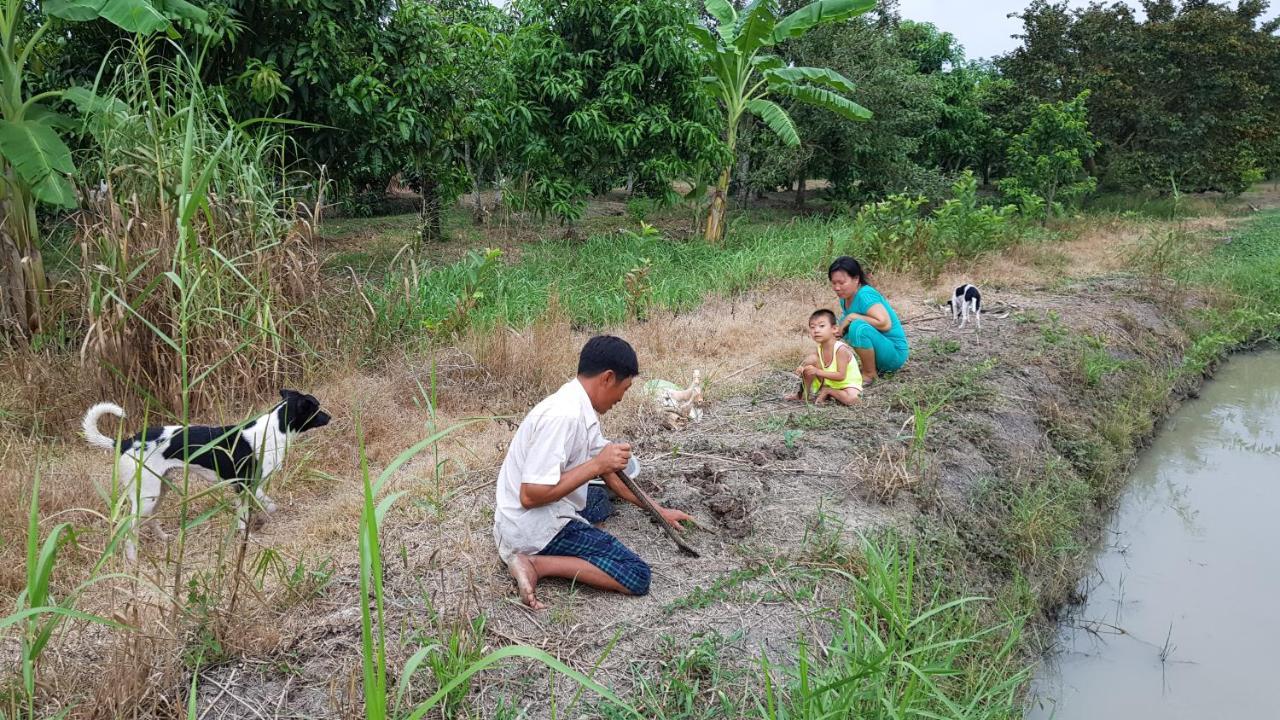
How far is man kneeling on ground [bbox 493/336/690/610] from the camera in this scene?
2625 mm

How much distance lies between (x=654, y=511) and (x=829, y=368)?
80.6 inches

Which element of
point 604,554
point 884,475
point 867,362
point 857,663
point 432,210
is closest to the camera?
point 857,663

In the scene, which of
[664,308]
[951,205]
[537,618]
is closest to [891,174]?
[951,205]

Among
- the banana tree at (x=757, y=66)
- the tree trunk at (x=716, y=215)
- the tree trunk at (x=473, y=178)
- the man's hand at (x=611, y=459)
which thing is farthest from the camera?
the tree trunk at (x=716, y=215)

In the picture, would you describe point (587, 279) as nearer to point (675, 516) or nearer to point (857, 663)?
point (675, 516)

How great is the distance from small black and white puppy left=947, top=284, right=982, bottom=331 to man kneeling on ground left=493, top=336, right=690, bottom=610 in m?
4.39

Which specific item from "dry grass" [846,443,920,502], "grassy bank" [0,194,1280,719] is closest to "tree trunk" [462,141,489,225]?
"grassy bank" [0,194,1280,719]

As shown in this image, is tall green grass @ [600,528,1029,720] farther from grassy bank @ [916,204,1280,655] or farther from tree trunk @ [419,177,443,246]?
tree trunk @ [419,177,443,246]

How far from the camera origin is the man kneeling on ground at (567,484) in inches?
103

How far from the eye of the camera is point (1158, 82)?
16.4 m

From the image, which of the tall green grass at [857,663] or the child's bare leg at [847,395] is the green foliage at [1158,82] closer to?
the child's bare leg at [847,395]

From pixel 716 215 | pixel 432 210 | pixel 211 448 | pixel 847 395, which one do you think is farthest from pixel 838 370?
pixel 432 210

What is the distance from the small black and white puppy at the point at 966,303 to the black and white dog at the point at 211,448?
4881 mm

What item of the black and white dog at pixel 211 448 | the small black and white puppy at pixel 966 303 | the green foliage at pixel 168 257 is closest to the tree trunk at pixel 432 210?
the green foliage at pixel 168 257
